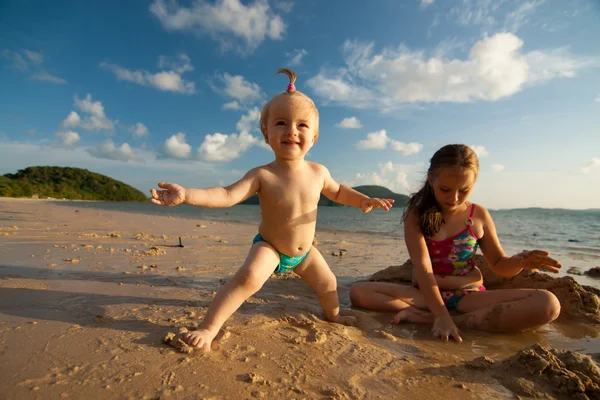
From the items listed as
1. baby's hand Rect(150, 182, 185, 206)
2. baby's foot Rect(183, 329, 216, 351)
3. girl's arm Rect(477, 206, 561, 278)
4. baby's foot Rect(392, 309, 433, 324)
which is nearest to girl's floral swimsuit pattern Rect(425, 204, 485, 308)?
girl's arm Rect(477, 206, 561, 278)

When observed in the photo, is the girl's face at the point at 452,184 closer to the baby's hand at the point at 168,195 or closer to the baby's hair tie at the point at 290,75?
the baby's hair tie at the point at 290,75

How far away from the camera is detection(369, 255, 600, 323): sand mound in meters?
2.86

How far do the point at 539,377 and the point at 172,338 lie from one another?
182cm

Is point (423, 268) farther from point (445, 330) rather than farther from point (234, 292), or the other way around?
point (234, 292)

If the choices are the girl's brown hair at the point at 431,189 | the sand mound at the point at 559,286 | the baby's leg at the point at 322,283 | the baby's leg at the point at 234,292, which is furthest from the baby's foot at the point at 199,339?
the sand mound at the point at 559,286

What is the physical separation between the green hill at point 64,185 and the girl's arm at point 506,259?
48.6 meters

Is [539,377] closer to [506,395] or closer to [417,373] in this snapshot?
[506,395]

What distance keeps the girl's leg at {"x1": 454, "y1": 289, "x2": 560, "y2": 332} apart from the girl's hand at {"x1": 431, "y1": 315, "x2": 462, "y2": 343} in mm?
283

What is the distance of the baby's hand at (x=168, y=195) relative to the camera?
1793 millimetres

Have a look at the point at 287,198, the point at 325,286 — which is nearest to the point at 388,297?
the point at 325,286

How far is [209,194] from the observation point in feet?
6.58

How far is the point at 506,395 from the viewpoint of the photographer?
4.93 feet

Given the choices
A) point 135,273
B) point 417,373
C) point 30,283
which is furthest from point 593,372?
point 30,283

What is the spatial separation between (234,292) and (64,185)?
64.0 m
